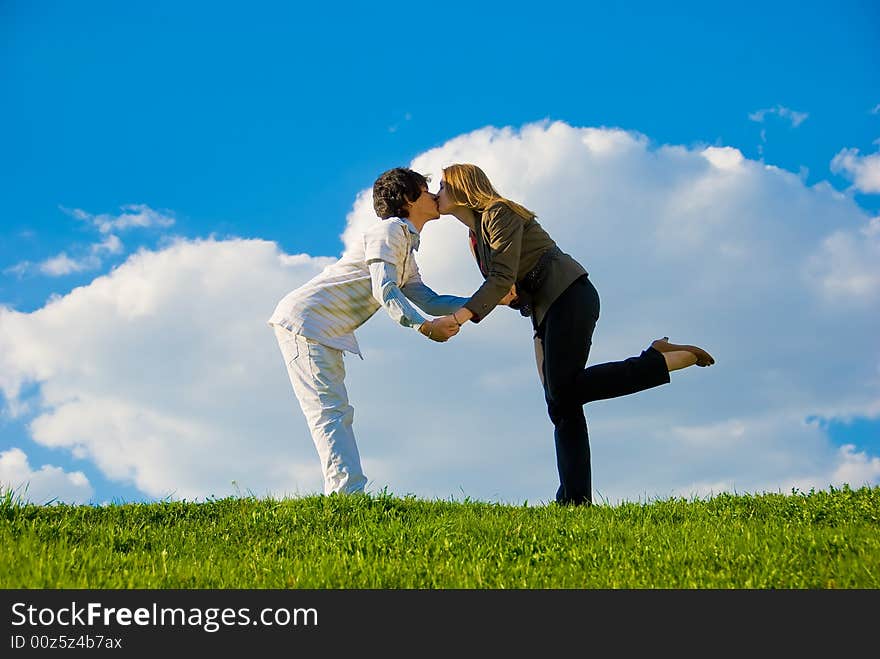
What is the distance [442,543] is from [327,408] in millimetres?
2002

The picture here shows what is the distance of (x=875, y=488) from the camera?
7.64 metres

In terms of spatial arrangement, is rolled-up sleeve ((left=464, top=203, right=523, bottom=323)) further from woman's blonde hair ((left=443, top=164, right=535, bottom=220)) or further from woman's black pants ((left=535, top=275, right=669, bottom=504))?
woman's black pants ((left=535, top=275, right=669, bottom=504))

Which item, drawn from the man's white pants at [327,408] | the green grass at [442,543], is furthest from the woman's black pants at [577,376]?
the man's white pants at [327,408]

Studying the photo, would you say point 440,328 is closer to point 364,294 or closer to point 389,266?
point 389,266

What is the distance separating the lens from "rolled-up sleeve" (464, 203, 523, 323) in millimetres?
7098

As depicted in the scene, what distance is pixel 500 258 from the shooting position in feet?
23.3

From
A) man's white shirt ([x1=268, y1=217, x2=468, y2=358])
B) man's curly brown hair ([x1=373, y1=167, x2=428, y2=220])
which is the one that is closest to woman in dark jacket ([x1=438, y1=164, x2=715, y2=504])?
man's curly brown hair ([x1=373, y1=167, x2=428, y2=220])

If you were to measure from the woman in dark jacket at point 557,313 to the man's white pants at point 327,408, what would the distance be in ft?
3.82
